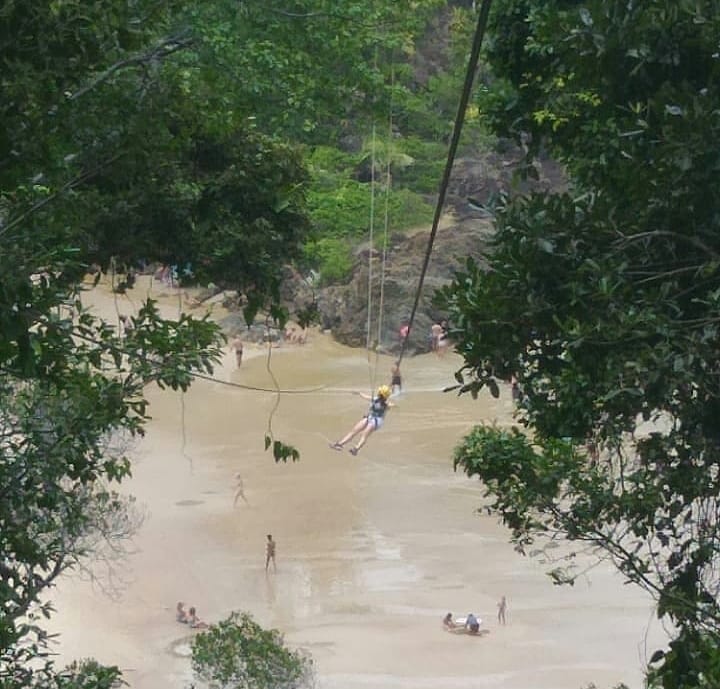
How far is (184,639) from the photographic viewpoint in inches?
427

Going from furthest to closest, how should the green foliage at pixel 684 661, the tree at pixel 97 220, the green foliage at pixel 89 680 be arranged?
1. the green foliage at pixel 89 680
2. the green foliage at pixel 684 661
3. the tree at pixel 97 220

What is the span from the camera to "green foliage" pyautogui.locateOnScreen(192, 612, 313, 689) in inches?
349

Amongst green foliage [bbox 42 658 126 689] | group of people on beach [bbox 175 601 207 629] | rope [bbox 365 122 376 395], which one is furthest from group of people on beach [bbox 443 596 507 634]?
rope [bbox 365 122 376 395]

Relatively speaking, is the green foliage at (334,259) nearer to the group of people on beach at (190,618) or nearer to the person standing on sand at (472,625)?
the group of people on beach at (190,618)

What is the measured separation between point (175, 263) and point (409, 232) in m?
18.7

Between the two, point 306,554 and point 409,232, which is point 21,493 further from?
point 409,232

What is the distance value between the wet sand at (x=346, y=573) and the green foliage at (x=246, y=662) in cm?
101

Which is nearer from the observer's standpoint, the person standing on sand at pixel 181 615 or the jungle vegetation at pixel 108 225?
the jungle vegetation at pixel 108 225

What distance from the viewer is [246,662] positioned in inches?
351

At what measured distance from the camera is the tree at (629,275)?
2576mm

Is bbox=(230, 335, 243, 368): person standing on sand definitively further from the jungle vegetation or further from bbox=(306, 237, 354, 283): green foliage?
the jungle vegetation

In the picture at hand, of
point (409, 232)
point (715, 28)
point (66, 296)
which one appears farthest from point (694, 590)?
point (409, 232)

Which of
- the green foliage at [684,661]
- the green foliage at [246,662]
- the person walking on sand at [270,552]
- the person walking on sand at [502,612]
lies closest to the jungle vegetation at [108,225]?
the green foliage at [684,661]

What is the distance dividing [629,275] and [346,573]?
990 cm
